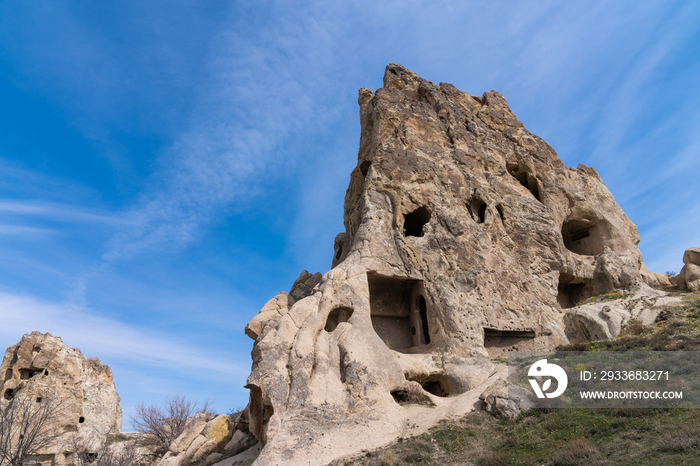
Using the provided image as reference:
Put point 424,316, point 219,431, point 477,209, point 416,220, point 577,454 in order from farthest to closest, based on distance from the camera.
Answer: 1. point 477,209
2. point 416,220
3. point 424,316
4. point 219,431
5. point 577,454

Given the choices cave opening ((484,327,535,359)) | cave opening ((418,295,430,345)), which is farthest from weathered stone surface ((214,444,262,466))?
cave opening ((484,327,535,359))

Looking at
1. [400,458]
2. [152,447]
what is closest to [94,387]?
[152,447]

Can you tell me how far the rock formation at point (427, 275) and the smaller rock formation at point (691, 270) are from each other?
78.5 inches

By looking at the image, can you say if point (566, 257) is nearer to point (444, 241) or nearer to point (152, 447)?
point (444, 241)

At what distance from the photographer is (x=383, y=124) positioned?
19.7 meters

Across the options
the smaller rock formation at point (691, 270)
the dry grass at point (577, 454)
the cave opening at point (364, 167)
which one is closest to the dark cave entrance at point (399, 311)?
the cave opening at point (364, 167)

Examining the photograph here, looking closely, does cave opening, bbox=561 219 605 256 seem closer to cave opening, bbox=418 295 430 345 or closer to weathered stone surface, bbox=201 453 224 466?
cave opening, bbox=418 295 430 345

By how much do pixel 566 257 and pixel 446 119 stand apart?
8.84m

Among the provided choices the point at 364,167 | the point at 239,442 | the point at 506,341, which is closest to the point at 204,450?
the point at 239,442

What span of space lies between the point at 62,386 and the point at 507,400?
27899mm

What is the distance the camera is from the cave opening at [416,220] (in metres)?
18.0

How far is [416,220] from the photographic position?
61.7ft

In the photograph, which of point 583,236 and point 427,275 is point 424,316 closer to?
point 427,275

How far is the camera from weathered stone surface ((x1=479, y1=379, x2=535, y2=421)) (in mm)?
9844
